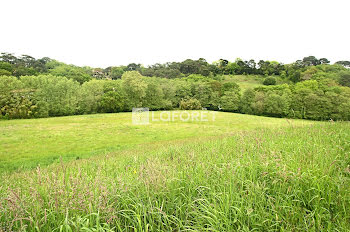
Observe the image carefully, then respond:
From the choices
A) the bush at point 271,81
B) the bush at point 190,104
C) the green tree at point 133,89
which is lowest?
the bush at point 190,104

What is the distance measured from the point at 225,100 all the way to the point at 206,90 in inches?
378

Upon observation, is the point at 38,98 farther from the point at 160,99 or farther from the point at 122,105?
the point at 160,99

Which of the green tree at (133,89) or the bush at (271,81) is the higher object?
the bush at (271,81)

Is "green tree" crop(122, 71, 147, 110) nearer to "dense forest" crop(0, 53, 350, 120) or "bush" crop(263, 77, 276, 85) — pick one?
"dense forest" crop(0, 53, 350, 120)

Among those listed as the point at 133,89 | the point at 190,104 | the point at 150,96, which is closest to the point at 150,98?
the point at 150,96

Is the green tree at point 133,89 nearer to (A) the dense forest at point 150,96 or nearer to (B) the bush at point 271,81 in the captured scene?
(A) the dense forest at point 150,96

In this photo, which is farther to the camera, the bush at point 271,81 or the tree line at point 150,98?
the bush at point 271,81

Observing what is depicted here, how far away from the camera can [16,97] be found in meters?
50.2

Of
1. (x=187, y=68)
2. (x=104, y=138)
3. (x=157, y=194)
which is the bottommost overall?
(x=104, y=138)

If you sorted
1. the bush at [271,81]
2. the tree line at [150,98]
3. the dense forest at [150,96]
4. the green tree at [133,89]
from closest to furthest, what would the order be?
the tree line at [150,98] → the dense forest at [150,96] → the green tree at [133,89] → the bush at [271,81]

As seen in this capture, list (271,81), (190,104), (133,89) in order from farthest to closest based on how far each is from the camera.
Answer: (271,81)
(190,104)
(133,89)

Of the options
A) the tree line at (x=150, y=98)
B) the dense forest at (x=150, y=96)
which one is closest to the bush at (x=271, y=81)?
the dense forest at (x=150, y=96)

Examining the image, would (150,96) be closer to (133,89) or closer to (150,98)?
(150,98)

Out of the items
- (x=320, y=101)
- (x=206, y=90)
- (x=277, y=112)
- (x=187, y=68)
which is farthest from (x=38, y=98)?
(x=187, y=68)
